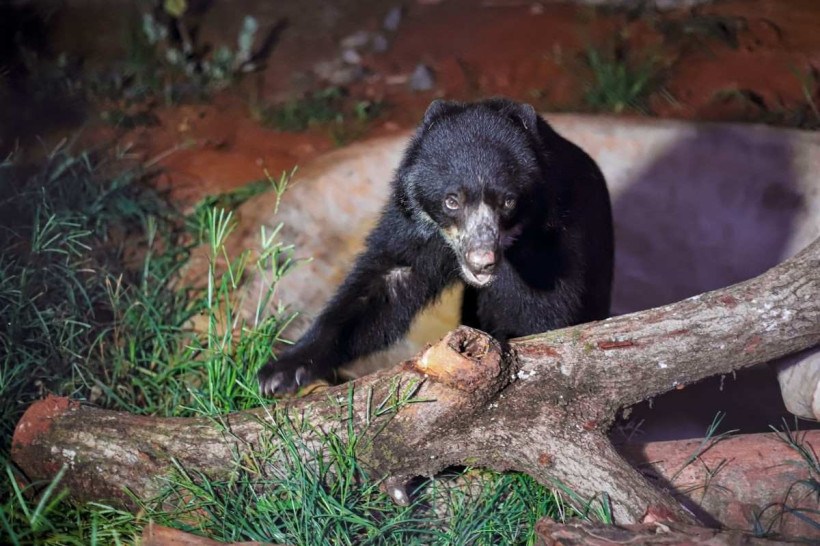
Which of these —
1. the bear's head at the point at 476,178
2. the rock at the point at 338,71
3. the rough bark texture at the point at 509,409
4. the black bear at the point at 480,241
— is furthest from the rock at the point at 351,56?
the rough bark texture at the point at 509,409

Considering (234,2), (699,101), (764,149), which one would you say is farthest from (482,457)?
(234,2)

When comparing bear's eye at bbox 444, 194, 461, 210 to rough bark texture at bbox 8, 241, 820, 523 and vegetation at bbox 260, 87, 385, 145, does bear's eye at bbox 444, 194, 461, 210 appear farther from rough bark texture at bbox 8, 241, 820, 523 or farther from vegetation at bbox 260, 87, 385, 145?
vegetation at bbox 260, 87, 385, 145

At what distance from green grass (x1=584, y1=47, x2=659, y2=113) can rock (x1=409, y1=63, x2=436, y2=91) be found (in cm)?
121

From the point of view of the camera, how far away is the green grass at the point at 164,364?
3.52 m

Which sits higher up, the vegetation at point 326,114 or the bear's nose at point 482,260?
the bear's nose at point 482,260

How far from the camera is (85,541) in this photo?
3566 mm

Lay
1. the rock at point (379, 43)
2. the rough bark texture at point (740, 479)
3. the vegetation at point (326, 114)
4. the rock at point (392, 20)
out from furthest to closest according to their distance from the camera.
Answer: the rock at point (392, 20), the rock at point (379, 43), the vegetation at point (326, 114), the rough bark texture at point (740, 479)

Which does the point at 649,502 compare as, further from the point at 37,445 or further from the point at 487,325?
the point at 37,445

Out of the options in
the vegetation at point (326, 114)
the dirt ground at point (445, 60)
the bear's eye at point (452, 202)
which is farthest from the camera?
the vegetation at point (326, 114)

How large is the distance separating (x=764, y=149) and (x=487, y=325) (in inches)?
86.8

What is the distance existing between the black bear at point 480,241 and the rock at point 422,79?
2.82 meters

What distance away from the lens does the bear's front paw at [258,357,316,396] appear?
A: 4.13 meters

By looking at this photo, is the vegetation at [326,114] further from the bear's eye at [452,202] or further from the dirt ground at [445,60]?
the bear's eye at [452,202]

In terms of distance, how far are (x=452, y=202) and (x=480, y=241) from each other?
28cm
